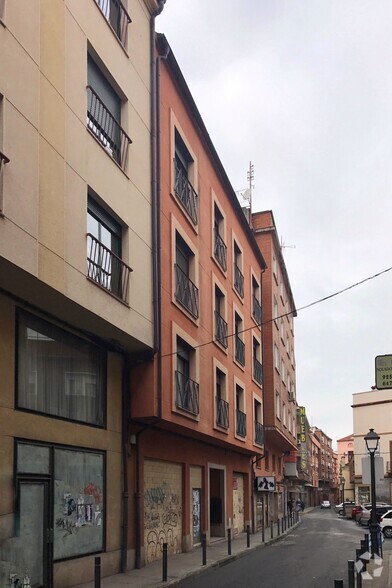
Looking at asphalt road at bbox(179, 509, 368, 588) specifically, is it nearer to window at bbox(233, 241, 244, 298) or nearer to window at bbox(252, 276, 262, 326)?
window at bbox(233, 241, 244, 298)

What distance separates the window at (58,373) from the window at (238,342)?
13.0 m

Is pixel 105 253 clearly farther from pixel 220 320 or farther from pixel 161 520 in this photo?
pixel 220 320

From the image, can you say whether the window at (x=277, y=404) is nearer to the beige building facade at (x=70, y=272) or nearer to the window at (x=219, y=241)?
the window at (x=219, y=241)

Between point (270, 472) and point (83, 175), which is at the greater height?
point (83, 175)

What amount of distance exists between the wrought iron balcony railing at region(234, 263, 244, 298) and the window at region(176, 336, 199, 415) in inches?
311

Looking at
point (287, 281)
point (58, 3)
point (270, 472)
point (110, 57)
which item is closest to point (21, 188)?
point (58, 3)

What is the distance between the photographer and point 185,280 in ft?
67.1

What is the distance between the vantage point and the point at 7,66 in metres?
10.6

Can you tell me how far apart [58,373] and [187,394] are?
679 cm

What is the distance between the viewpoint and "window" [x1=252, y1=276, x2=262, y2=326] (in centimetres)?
3322

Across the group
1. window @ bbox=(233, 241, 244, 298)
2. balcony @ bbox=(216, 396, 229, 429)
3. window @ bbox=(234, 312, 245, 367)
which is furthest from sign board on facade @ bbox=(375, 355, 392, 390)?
window @ bbox=(233, 241, 244, 298)

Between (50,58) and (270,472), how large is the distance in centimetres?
3197

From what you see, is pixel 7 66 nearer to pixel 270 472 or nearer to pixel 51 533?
pixel 51 533

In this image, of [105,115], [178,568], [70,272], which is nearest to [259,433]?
[178,568]
